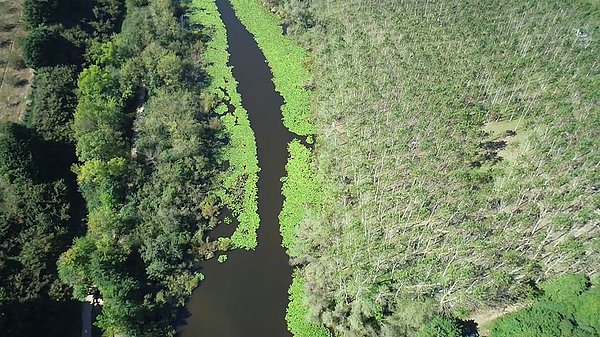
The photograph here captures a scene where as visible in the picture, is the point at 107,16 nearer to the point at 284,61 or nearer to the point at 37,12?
the point at 37,12

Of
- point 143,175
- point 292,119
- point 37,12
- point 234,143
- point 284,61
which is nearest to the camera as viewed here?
point 143,175

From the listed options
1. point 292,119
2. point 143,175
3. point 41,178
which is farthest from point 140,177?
point 292,119


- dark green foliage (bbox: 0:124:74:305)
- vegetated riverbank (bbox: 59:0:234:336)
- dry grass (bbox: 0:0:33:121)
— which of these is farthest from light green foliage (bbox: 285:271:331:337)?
Result: dry grass (bbox: 0:0:33:121)

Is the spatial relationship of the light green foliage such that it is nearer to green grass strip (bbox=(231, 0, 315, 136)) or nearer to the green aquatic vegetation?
the green aquatic vegetation

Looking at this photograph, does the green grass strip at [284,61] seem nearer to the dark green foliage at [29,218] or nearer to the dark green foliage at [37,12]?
the dark green foliage at [29,218]

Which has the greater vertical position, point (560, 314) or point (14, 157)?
point (560, 314)

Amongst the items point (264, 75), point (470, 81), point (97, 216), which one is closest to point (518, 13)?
point (470, 81)
